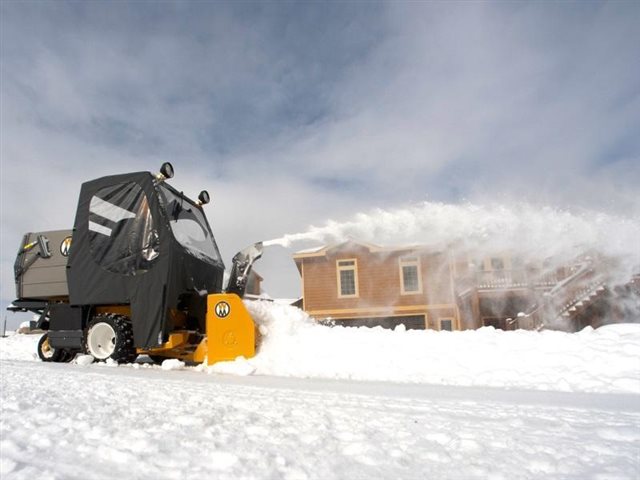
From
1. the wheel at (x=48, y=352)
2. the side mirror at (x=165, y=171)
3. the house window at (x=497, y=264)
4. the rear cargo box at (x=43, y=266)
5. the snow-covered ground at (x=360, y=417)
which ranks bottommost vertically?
the snow-covered ground at (x=360, y=417)

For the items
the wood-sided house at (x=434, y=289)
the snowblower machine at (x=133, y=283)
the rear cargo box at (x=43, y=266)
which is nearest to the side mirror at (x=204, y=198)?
the snowblower machine at (x=133, y=283)

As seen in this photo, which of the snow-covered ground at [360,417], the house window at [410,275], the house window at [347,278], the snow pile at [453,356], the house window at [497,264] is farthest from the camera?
the house window at [347,278]

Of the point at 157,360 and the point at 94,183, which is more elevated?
the point at 94,183

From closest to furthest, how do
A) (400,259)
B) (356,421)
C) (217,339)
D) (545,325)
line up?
(356,421), (217,339), (545,325), (400,259)

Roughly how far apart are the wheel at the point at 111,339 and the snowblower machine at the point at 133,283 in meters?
0.01

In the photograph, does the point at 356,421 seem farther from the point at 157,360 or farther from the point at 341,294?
the point at 341,294

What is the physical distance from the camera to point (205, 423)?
94.2 inches

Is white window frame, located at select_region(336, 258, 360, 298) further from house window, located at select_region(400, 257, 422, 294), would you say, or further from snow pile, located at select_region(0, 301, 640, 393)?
snow pile, located at select_region(0, 301, 640, 393)

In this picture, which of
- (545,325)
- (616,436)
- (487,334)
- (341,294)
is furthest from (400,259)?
(616,436)

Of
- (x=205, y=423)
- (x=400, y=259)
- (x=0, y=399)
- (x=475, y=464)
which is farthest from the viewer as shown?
(x=400, y=259)

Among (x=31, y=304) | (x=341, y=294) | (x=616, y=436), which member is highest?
(x=341, y=294)

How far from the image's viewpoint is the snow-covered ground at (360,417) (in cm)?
183

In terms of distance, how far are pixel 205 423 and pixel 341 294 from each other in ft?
63.3

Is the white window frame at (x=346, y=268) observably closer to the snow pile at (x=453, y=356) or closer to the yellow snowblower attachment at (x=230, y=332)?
the snow pile at (x=453, y=356)
